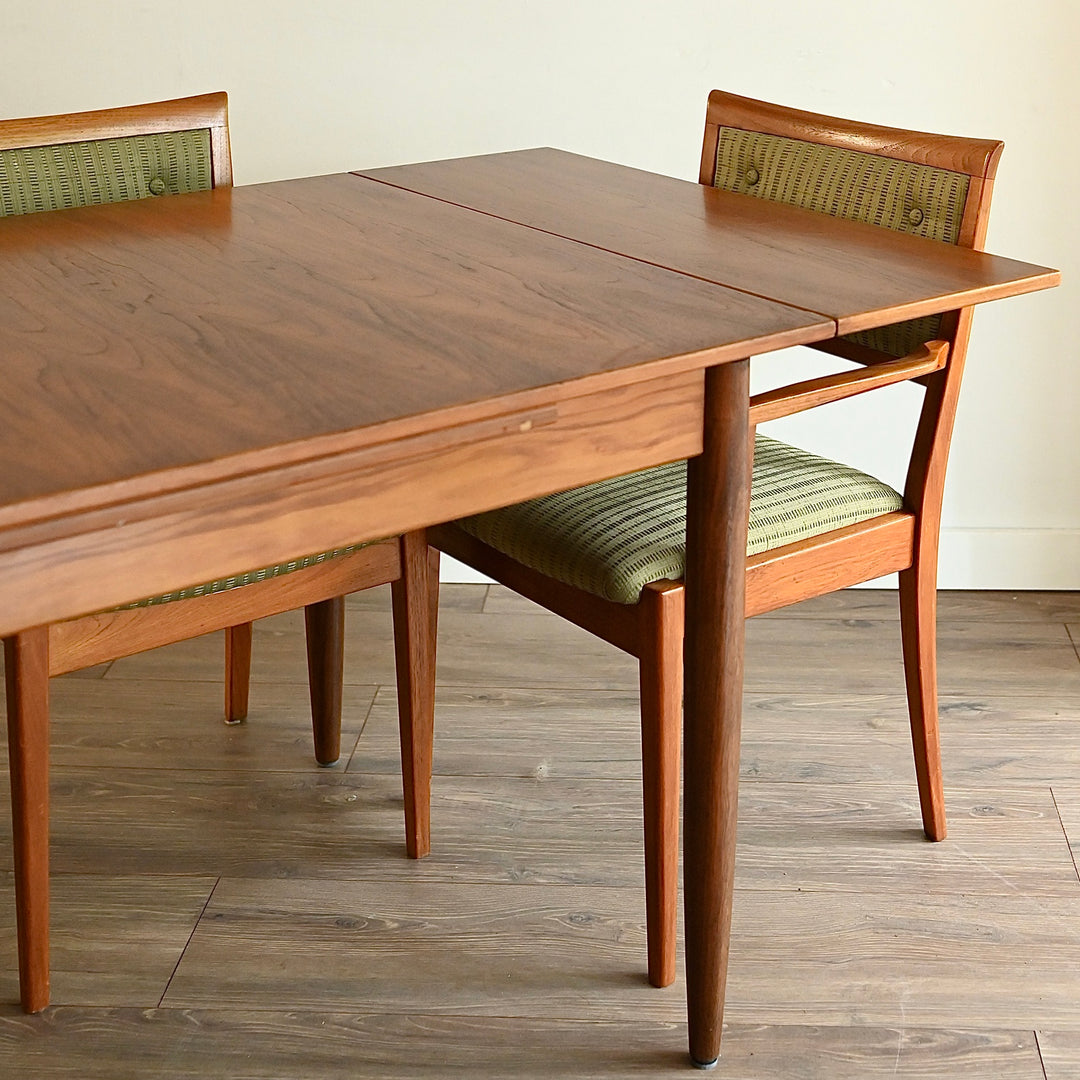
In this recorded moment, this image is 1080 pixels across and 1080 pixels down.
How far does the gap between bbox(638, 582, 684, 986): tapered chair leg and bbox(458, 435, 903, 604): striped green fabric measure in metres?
0.03

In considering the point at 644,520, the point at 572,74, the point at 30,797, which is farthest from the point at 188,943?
the point at 572,74

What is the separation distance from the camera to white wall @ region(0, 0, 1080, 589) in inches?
93.4

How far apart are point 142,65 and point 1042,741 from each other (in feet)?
6.04

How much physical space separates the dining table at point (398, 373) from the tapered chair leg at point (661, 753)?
10 cm

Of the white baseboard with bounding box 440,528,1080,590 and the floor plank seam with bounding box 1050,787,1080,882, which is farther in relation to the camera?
the white baseboard with bounding box 440,528,1080,590

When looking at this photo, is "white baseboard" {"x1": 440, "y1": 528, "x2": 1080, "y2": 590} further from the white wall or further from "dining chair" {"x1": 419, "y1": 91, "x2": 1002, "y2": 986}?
"dining chair" {"x1": 419, "y1": 91, "x2": 1002, "y2": 986}

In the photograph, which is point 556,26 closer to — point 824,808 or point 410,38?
point 410,38

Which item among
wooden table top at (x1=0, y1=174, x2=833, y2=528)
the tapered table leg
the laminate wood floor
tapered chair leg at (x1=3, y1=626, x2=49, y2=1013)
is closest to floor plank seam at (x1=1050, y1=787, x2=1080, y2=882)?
the laminate wood floor

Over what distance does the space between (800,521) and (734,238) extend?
0.32 metres

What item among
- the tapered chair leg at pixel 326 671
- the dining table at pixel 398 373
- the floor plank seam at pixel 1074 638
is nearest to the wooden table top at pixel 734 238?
the dining table at pixel 398 373

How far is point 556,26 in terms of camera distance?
239 centimetres

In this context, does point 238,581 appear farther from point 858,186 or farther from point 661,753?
point 858,186

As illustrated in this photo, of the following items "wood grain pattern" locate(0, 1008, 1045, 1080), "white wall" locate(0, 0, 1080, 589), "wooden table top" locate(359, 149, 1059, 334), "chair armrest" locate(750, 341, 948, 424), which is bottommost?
"wood grain pattern" locate(0, 1008, 1045, 1080)

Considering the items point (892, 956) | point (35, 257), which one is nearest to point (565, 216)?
point (35, 257)
